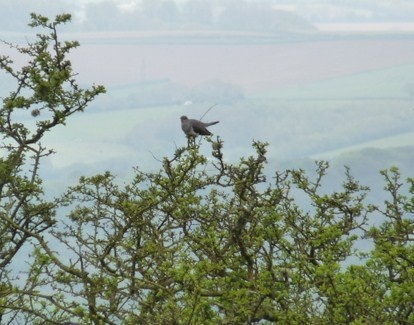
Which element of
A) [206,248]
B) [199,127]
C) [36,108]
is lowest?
[206,248]

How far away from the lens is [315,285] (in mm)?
16188

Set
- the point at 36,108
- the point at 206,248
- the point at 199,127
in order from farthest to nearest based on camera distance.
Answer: the point at 199,127 < the point at 36,108 < the point at 206,248

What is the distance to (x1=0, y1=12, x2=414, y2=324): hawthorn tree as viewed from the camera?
15898 mm

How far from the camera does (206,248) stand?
18.9 metres

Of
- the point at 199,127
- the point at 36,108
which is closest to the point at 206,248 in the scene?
the point at 36,108

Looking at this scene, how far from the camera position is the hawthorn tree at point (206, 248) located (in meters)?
15.9

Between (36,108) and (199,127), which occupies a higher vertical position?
(199,127)

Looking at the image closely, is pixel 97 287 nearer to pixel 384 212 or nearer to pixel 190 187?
pixel 190 187

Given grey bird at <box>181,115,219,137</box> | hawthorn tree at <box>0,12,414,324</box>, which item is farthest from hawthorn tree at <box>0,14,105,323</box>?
grey bird at <box>181,115,219,137</box>

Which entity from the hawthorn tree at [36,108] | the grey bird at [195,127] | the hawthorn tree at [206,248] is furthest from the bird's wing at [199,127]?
the hawthorn tree at [36,108]

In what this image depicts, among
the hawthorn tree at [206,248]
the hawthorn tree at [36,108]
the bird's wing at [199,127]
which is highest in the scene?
the bird's wing at [199,127]

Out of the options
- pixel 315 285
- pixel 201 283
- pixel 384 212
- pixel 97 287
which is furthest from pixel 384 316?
pixel 384 212

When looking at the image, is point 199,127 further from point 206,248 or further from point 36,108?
point 206,248

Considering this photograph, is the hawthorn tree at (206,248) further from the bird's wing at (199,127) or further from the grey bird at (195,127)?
the bird's wing at (199,127)
